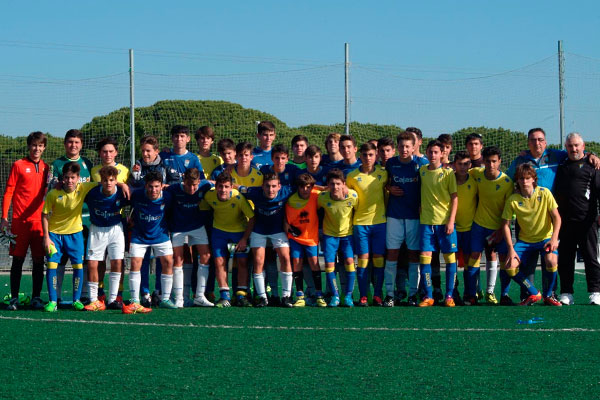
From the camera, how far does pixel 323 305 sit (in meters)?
8.22

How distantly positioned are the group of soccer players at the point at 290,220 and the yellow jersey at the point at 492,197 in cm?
1

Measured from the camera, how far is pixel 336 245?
830cm

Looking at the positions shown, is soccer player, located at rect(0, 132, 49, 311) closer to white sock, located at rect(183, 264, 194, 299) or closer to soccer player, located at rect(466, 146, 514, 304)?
white sock, located at rect(183, 264, 194, 299)

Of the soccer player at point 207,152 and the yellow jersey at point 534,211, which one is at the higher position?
the soccer player at point 207,152

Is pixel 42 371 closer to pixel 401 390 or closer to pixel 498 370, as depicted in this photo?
pixel 401 390

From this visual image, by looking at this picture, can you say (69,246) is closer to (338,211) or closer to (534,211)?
(338,211)

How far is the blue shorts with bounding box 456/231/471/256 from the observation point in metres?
8.38

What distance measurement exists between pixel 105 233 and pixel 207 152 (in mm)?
1465

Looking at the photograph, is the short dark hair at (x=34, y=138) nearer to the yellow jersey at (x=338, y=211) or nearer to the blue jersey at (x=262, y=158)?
the blue jersey at (x=262, y=158)

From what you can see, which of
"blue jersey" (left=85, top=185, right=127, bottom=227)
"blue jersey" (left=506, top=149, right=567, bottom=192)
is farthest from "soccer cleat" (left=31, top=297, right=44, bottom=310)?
"blue jersey" (left=506, top=149, right=567, bottom=192)

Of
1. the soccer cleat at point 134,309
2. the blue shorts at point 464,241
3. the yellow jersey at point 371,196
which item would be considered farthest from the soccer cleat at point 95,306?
the blue shorts at point 464,241

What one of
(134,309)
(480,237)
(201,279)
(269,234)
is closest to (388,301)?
(480,237)

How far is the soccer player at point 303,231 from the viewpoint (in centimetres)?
827

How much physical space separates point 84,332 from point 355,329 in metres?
2.18
